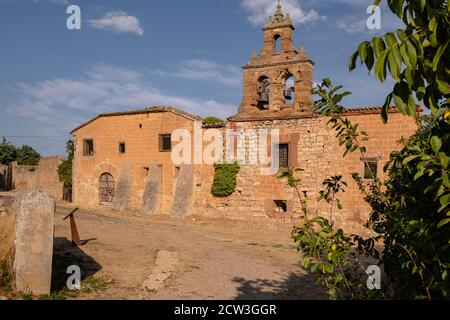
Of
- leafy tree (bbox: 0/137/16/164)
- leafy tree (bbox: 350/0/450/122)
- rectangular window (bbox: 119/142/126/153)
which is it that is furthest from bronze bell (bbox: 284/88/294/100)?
leafy tree (bbox: 0/137/16/164)

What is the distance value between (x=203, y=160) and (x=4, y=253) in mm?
14178

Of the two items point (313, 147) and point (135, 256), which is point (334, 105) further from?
point (313, 147)

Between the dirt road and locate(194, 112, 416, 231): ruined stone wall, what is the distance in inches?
91.6

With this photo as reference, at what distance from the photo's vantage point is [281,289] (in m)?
9.12

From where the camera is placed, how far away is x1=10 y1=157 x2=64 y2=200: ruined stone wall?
1240 inches

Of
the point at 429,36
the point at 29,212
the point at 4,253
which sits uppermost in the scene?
the point at 429,36

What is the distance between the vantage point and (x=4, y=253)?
7.49m

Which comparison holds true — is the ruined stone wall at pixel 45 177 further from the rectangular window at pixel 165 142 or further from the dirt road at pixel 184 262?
the dirt road at pixel 184 262

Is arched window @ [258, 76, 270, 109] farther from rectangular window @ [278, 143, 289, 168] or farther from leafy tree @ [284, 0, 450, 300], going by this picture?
leafy tree @ [284, 0, 450, 300]

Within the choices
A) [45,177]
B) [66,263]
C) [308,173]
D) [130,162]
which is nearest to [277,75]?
[308,173]

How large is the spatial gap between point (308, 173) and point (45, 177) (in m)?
23.3

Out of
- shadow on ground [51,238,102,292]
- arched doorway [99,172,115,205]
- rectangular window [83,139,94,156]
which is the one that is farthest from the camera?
rectangular window [83,139,94,156]

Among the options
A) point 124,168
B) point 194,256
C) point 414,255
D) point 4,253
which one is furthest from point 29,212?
point 124,168

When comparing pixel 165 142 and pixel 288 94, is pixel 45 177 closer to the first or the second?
pixel 165 142
